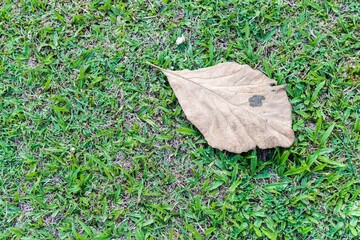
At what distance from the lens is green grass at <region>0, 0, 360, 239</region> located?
256 centimetres

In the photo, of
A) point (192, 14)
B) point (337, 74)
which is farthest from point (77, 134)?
point (337, 74)

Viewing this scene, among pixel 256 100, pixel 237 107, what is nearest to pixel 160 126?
pixel 237 107

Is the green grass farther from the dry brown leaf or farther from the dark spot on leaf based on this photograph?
the dark spot on leaf

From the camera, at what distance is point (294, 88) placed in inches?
106

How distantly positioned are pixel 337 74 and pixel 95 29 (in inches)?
61.7

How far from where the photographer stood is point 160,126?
2727mm

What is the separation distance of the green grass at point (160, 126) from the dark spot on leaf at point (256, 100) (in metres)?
0.23

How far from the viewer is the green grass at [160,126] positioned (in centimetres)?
256

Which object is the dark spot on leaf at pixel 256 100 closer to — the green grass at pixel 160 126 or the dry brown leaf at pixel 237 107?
the dry brown leaf at pixel 237 107

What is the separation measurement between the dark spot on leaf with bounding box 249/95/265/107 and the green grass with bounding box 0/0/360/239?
0.77 ft

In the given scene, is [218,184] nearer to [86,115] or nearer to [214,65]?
[214,65]

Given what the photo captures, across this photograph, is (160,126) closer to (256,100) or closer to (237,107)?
(237,107)

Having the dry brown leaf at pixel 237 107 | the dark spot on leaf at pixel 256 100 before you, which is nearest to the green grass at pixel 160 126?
the dry brown leaf at pixel 237 107

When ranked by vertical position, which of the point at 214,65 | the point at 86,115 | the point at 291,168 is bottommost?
the point at 291,168
